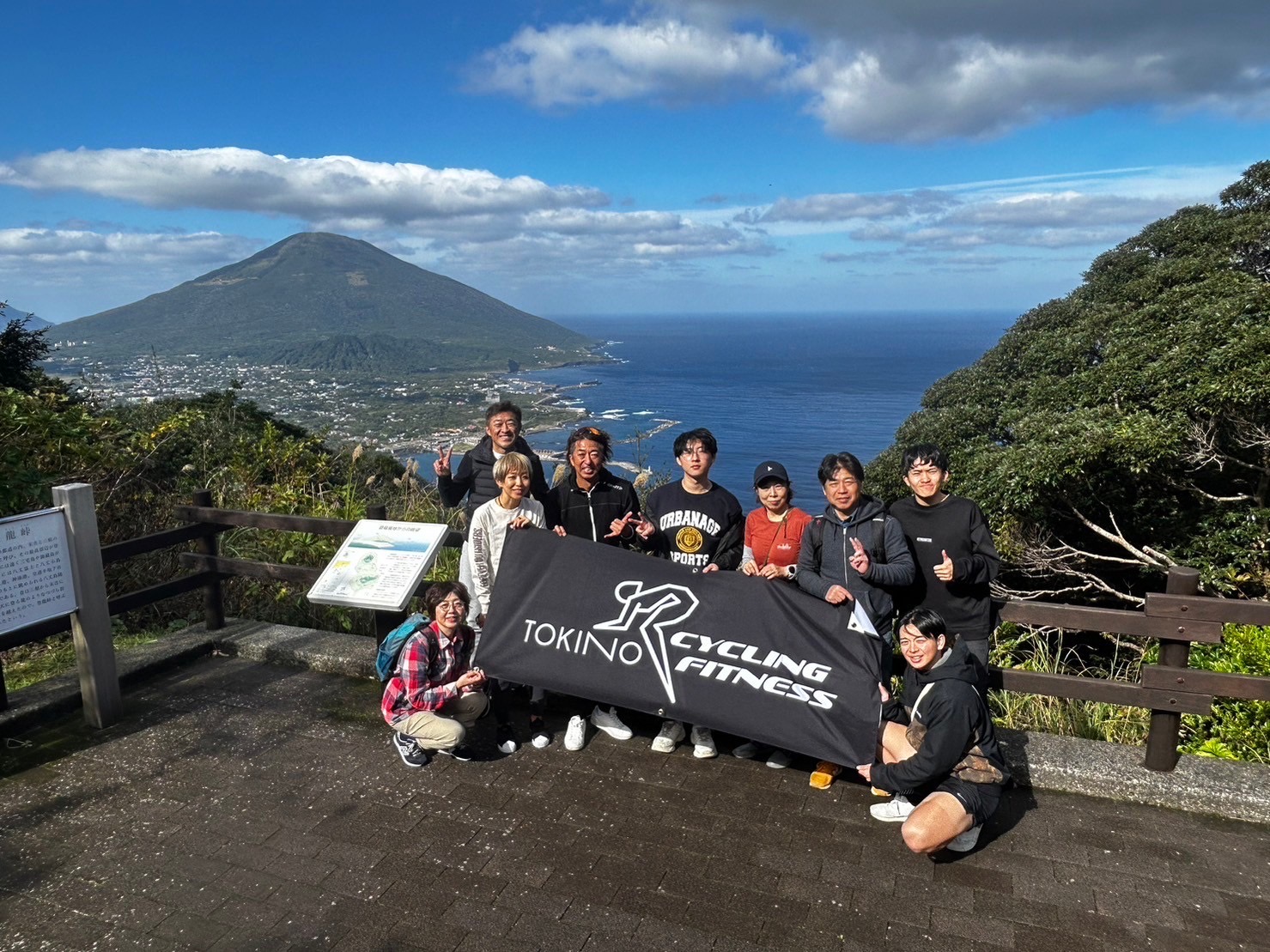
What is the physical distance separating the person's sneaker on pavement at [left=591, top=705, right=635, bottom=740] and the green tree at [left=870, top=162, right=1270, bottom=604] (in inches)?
305

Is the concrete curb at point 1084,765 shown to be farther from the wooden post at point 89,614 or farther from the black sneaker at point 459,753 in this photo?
the black sneaker at point 459,753

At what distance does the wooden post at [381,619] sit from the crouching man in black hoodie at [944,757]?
10.9 ft

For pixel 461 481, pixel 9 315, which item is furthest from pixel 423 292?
pixel 461 481

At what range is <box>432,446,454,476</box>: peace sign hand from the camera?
521cm

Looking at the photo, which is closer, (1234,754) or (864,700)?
(864,700)

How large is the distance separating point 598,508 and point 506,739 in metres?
1.43

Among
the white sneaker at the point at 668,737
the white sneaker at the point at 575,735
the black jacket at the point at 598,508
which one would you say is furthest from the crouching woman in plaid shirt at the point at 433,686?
the white sneaker at the point at 668,737

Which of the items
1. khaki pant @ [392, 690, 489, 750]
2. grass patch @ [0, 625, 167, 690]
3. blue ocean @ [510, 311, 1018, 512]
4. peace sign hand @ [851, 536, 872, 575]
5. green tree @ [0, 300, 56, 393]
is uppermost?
green tree @ [0, 300, 56, 393]

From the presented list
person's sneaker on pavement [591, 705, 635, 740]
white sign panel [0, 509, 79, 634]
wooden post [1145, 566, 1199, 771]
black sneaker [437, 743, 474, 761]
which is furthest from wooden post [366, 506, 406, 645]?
wooden post [1145, 566, 1199, 771]

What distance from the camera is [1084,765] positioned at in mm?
4359

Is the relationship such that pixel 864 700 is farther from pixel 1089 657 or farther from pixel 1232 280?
pixel 1232 280

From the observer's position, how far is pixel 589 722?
203 inches

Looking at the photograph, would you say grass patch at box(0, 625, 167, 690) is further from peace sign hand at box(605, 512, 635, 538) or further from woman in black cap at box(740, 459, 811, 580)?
woman in black cap at box(740, 459, 811, 580)

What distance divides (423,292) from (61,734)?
20289 cm
